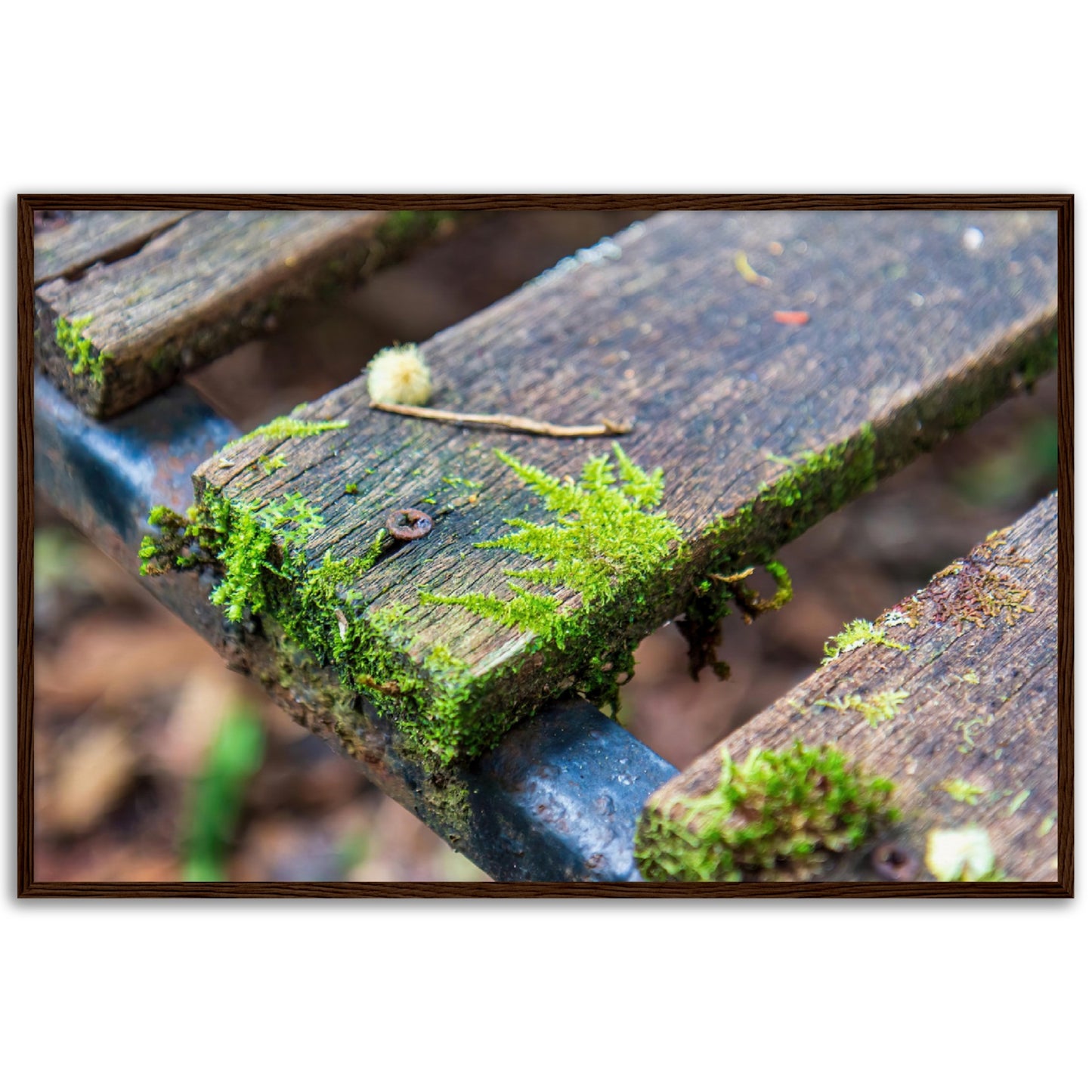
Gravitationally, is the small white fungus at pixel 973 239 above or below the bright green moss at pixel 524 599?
above

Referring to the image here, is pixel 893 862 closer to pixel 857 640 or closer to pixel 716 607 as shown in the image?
pixel 857 640

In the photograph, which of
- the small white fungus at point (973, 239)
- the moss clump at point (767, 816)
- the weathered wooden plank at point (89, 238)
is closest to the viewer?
the moss clump at point (767, 816)

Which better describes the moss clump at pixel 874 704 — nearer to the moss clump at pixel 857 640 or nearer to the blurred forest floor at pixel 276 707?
the moss clump at pixel 857 640

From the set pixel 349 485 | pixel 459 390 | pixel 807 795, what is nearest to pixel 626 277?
pixel 459 390

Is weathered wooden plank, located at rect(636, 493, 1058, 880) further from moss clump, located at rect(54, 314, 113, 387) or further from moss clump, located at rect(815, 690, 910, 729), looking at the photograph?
moss clump, located at rect(54, 314, 113, 387)

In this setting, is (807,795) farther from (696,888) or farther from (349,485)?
(349,485)

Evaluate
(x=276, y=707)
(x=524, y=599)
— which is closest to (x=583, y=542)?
(x=524, y=599)

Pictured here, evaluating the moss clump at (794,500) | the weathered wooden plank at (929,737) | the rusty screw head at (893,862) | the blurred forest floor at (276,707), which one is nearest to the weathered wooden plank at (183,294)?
the moss clump at (794,500)

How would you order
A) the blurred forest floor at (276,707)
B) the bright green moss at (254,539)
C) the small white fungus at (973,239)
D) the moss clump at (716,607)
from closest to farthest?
the bright green moss at (254,539) → the moss clump at (716,607) → the small white fungus at (973,239) → the blurred forest floor at (276,707)
